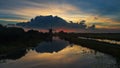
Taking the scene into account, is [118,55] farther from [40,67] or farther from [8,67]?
[8,67]

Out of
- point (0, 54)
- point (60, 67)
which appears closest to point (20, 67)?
point (60, 67)

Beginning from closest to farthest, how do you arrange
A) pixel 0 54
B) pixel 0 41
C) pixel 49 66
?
1. pixel 49 66
2. pixel 0 54
3. pixel 0 41

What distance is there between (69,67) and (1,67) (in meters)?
9.74

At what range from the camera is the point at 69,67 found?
1120 inches

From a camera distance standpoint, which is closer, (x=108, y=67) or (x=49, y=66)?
(x=108, y=67)

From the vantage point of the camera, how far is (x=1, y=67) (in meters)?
27.9

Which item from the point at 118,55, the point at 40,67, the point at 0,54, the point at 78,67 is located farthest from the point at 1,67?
the point at 118,55

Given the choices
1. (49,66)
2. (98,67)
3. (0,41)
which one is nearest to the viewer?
(98,67)

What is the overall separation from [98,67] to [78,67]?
3063mm

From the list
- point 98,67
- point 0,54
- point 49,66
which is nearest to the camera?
point 98,67

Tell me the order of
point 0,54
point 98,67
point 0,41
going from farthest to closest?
point 0,41 → point 0,54 → point 98,67

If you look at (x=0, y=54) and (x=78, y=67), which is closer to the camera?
(x=78, y=67)

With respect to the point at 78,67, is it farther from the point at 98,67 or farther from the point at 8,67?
the point at 8,67

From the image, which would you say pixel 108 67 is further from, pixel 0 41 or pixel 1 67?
pixel 0 41
